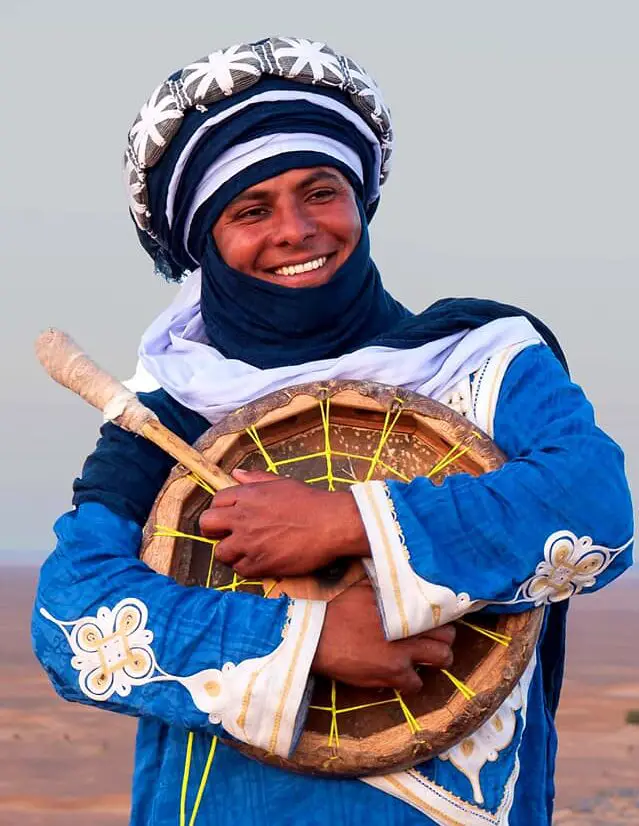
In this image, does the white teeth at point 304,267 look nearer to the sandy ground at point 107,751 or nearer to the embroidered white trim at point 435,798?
the embroidered white trim at point 435,798

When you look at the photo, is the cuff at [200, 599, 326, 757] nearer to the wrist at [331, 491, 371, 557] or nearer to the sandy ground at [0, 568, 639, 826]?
the wrist at [331, 491, 371, 557]

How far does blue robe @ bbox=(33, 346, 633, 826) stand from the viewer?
3027 millimetres

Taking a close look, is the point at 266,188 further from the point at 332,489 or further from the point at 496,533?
the point at 496,533

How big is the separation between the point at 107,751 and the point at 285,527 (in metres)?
11.5

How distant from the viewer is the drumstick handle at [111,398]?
3.27 meters

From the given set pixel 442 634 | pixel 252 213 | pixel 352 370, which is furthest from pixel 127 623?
pixel 252 213

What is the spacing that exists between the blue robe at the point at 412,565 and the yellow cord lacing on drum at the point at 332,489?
16 millimetres

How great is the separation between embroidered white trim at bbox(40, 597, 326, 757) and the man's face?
0.76m

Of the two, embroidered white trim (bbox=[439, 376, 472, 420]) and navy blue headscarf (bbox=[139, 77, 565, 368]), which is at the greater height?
navy blue headscarf (bbox=[139, 77, 565, 368])

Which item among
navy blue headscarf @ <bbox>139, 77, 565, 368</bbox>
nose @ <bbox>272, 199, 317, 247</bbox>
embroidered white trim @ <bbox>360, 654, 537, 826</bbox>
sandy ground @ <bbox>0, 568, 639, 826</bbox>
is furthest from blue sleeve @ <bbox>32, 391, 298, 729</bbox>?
sandy ground @ <bbox>0, 568, 639, 826</bbox>

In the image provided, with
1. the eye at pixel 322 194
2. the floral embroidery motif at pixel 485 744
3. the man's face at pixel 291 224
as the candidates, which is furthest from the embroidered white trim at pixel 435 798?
the eye at pixel 322 194

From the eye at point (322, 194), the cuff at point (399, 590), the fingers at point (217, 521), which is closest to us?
the cuff at point (399, 590)

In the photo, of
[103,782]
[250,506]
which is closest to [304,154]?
[250,506]

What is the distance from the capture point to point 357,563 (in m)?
3.14
